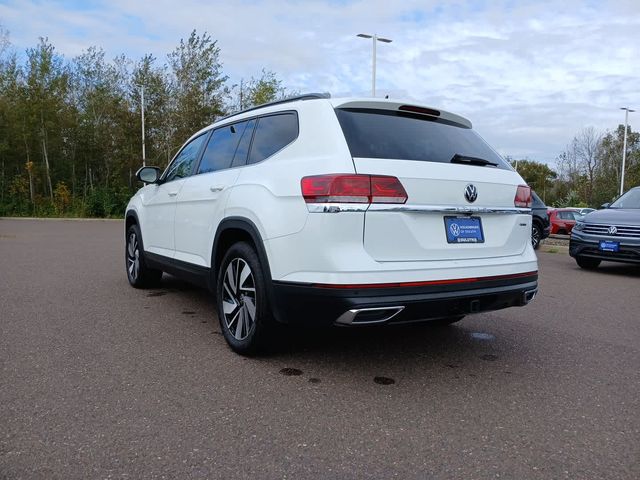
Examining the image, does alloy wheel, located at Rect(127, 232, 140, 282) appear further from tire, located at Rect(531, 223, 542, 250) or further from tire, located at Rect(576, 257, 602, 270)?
tire, located at Rect(531, 223, 542, 250)

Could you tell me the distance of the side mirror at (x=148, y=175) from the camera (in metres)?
5.87

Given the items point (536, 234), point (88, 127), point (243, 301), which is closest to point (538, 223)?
point (536, 234)

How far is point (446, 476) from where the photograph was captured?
2.36m

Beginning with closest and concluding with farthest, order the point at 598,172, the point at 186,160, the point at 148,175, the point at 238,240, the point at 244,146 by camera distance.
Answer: the point at 238,240 < the point at 244,146 < the point at 186,160 < the point at 148,175 < the point at 598,172

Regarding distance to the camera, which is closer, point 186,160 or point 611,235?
point 186,160

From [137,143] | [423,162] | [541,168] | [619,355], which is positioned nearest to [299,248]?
[423,162]

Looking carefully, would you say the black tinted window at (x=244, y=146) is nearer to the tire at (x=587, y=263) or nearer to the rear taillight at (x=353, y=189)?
the rear taillight at (x=353, y=189)

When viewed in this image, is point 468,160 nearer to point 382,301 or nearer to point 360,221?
point 360,221

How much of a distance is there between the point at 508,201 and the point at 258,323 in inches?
74.1

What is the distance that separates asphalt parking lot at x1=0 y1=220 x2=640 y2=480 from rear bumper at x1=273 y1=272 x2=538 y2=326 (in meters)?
0.46

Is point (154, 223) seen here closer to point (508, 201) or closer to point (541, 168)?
point (508, 201)

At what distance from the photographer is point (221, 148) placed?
15.6ft

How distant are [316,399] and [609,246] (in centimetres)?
728

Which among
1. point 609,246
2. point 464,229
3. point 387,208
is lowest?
point 609,246
